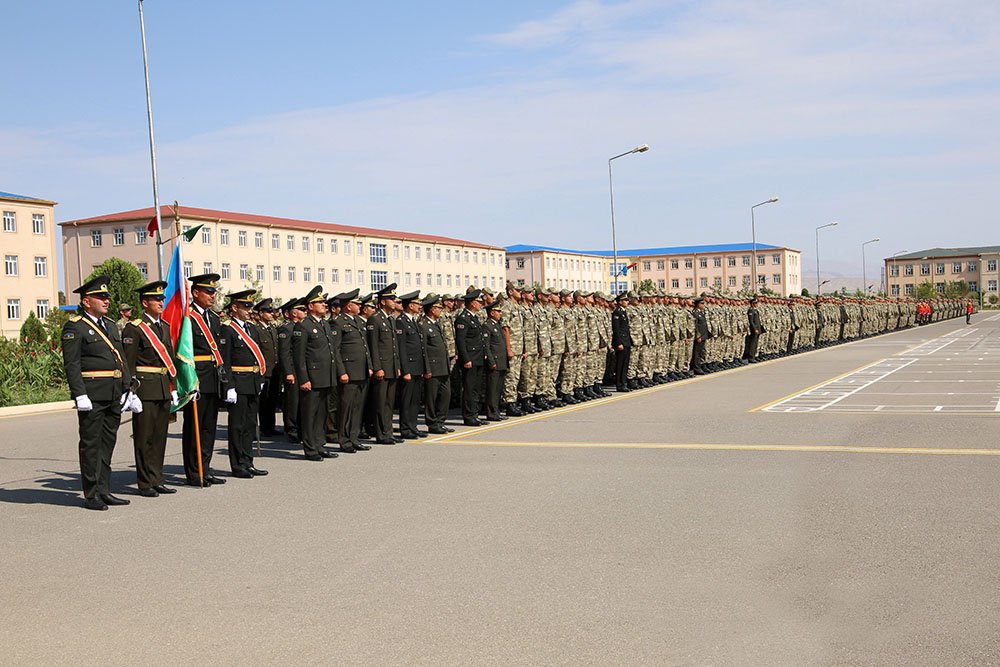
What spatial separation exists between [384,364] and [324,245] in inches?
3150

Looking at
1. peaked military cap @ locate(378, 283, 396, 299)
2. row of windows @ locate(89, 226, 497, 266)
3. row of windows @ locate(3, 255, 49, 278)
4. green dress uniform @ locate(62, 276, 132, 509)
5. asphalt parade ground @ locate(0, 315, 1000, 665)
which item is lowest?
asphalt parade ground @ locate(0, 315, 1000, 665)

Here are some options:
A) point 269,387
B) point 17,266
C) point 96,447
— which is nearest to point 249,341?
point 96,447

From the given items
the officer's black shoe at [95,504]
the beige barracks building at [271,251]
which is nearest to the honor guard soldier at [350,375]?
the officer's black shoe at [95,504]

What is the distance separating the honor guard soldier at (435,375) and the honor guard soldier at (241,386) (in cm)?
318

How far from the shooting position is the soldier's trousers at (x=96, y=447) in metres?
8.49

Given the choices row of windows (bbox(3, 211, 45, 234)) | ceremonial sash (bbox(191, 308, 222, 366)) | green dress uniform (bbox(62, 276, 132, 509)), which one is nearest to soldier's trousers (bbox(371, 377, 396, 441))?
ceremonial sash (bbox(191, 308, 222, 366))

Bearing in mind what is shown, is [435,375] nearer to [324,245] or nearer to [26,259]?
[26,259]

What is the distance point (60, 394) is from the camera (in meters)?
21.7

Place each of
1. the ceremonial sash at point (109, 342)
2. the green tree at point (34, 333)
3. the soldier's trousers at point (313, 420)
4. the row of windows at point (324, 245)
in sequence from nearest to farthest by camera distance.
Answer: the ceremonial sash at point (109, 342) → the soldier's trousers at point (313, 420) → the green tree at point (34, 333) → the row of windows at point (324, 245)

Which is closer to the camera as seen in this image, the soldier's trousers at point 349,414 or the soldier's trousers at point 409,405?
the soldier's trousers at point 349,414

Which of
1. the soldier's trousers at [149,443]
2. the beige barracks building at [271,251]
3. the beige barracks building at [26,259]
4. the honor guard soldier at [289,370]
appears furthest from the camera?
the beige barracks building at [271,251]

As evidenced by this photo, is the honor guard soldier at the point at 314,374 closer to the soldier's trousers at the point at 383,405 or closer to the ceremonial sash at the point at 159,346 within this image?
the soldier's trousers at the point at 383,405

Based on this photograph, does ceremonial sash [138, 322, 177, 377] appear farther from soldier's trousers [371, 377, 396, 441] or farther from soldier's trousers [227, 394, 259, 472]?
soldier's trousers [371, 377, 396, 441]

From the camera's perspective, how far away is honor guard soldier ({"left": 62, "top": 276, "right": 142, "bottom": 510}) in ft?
27.7
